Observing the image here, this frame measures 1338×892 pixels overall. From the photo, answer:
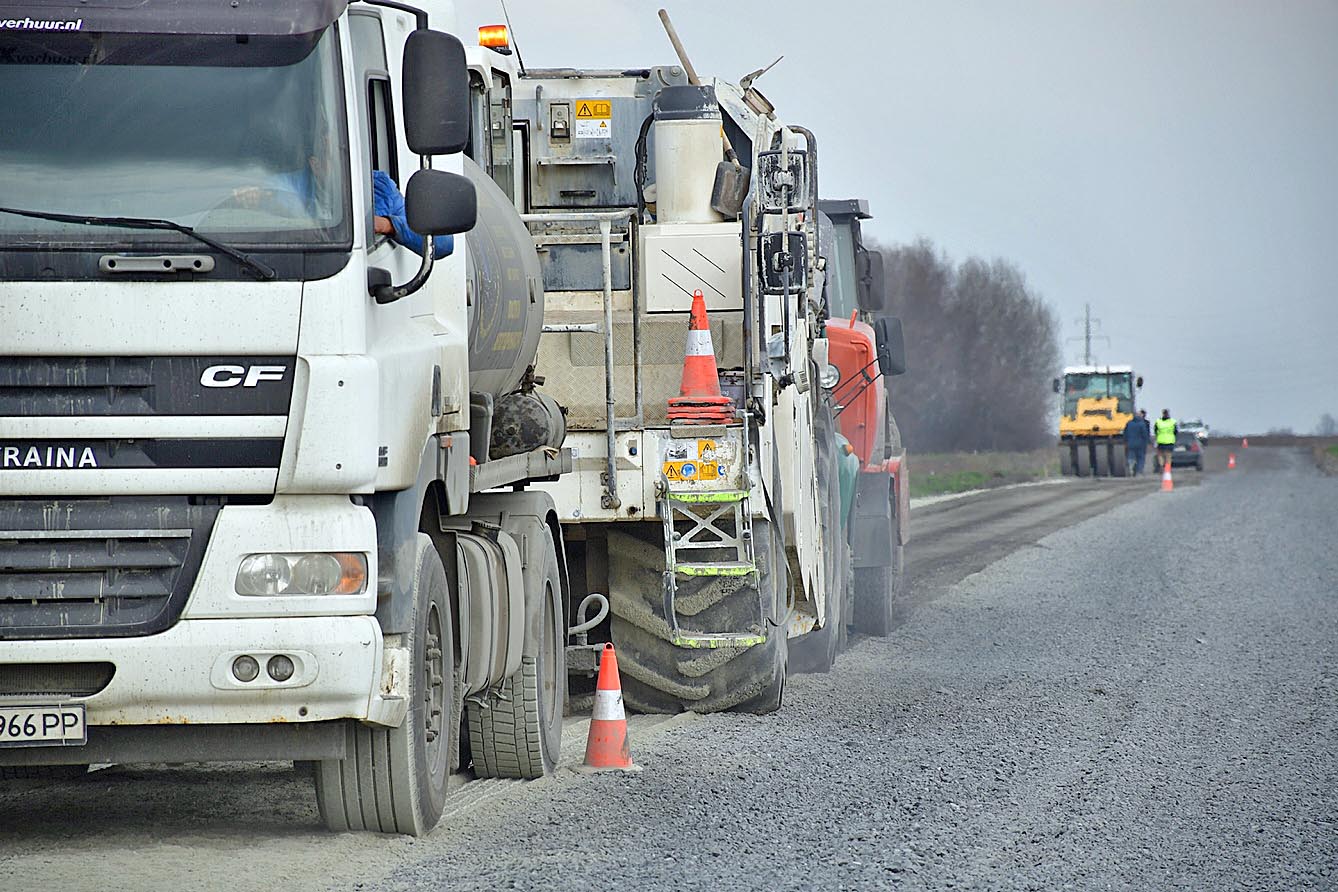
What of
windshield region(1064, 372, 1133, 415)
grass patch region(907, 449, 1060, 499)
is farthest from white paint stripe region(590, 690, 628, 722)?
windshield region(1064, 372, 1133, 415)

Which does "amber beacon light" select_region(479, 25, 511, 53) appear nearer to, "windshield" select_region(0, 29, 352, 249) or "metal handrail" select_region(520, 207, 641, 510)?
"metal handrail" select_region(520, 207, 641, 510)

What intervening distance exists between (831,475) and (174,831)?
626 centimetres

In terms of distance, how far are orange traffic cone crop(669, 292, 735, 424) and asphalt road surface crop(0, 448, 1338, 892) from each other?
1.53m

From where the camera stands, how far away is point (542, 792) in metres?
7.44

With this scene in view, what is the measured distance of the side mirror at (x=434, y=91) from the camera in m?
5.67

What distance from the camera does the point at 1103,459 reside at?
1940 inches

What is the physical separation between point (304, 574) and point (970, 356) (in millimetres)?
100176

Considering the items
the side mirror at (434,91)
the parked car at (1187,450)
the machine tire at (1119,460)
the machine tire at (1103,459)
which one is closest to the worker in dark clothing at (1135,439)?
the machine tire at (1119,460)

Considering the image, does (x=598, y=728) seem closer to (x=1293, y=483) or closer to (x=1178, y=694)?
(x=1178, y=694)

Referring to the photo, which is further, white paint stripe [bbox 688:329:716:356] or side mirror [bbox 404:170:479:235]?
white paint stripe [bbox 688:329:716:356]

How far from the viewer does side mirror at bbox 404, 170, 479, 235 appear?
5789mm

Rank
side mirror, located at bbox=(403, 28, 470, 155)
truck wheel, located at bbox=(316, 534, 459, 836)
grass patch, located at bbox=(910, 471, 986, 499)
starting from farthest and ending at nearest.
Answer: grass patch, located at bbox=(910, 471, 986, 499), truck wheel, located at bbox=(316, 534, 459, 836), side mirror, located at bbox=(403, 28, 470, 155)

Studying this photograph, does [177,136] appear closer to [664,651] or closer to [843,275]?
[664,651]

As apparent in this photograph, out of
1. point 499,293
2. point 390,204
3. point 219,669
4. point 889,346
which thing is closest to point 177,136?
point 390,204
